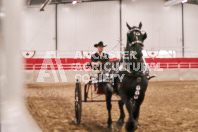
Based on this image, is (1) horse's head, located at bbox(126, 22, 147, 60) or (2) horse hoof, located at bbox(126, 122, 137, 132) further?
(2) horse hoof, located at bbox(126, 122, 137, 132)

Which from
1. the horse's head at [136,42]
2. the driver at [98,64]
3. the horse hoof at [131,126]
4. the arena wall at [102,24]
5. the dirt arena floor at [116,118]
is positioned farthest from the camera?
the arena wall at [102,24]

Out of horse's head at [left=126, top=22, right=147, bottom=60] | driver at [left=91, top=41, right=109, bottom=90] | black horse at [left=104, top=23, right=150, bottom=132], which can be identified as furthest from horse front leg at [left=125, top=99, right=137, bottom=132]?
driver at [left=91, top=41, right=109, bottom=90]

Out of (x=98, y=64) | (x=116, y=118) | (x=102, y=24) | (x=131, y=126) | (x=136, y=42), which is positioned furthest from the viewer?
(x=102, y=24)

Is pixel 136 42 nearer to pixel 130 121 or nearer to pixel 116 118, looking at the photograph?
pixel 130 121

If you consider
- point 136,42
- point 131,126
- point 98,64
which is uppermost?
point 136,42

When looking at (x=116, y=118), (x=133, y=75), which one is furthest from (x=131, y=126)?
(x=116, y=118)

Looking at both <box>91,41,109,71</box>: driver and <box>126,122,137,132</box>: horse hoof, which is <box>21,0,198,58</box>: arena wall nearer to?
<box>91,41,109,71</box>: driver

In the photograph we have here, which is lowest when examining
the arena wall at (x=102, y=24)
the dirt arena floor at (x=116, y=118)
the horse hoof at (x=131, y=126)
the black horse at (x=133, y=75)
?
the dirt arena floor at (x=116, y=118)

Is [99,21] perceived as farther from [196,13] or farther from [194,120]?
[194,120]

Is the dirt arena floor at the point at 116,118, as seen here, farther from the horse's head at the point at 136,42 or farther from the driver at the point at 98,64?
the horse's head at the point at 136,42

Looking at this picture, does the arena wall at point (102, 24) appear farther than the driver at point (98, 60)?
Yes

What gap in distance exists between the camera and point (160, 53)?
1658cm

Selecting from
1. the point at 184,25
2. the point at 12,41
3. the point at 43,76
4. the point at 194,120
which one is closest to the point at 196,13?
the point at 184,25

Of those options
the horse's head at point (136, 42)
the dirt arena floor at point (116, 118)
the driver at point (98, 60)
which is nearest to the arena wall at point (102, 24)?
the dirt arena floor at point (116, 118)
